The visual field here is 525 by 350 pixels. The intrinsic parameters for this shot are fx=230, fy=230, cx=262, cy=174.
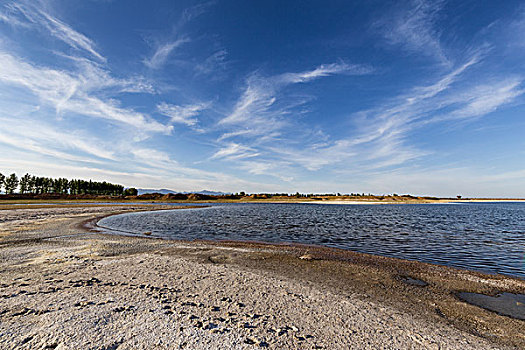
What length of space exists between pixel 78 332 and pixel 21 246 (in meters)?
16.8

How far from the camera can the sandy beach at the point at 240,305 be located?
5.90 m

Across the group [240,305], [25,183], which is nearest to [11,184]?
[25,183]

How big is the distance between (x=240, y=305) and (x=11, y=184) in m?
214

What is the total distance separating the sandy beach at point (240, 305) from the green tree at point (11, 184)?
198 meters

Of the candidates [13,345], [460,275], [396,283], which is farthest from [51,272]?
[460,275]

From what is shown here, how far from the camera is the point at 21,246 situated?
55.1 ft

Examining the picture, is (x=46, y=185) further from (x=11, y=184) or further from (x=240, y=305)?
(x=240, y=305)

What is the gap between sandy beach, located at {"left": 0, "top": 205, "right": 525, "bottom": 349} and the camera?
590 centimetres

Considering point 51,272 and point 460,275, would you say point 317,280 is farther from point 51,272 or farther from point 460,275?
point 51,272

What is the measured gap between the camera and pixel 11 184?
148 m

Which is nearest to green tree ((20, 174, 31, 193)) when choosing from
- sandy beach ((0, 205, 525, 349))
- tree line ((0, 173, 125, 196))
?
tree line ((0, 173, 125, 196))

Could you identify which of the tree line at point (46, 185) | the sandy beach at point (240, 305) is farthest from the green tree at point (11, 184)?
the sandy beach at point (240, 305)

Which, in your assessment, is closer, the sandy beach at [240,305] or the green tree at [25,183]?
the sandy beach at [240,305]

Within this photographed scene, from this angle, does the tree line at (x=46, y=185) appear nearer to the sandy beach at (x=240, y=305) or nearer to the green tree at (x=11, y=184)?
the green tree at (x=11, y=184)
